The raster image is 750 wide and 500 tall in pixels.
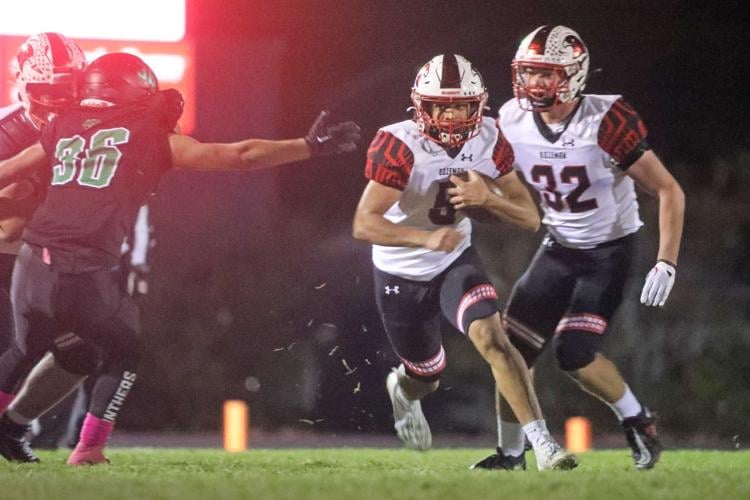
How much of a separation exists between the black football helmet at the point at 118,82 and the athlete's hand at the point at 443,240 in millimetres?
1246

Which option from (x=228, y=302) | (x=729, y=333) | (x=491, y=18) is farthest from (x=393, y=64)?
(x=729, y=333)

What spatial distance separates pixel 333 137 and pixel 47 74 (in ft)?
4.52

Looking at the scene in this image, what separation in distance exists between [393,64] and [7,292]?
13.2 ft

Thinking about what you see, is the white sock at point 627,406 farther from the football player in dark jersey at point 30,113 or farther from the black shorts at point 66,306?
the football player in dark jersey at point 30,113

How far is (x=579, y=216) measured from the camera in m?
5.37

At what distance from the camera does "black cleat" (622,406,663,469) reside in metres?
5.19

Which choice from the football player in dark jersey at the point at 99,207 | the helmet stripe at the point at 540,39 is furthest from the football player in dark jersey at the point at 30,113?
the helmet stripe at the point at 540,39

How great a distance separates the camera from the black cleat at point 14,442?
5215mm

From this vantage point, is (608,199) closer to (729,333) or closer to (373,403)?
(373,403)

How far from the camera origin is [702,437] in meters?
8.48

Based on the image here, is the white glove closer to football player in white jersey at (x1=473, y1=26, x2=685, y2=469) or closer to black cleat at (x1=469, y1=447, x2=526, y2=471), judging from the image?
football player in white jersey at (x1=473, y1=26, x2=685, y2=469)

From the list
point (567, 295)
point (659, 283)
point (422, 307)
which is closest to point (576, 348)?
point (567, 295)

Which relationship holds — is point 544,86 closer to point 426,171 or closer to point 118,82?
point 426,171

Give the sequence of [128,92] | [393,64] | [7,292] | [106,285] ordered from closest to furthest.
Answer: [106,285] < [128,92] < [7,292] < [393,64]
